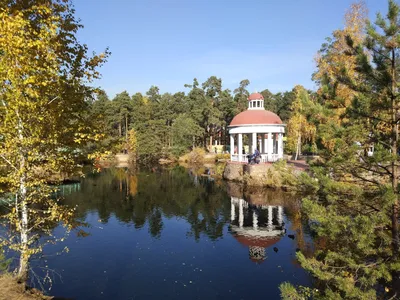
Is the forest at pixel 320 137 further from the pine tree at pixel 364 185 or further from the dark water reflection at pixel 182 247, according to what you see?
the dark water reflection at pixel 182 247

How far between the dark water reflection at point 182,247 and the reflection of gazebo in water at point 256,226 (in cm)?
6

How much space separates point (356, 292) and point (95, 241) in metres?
15.5

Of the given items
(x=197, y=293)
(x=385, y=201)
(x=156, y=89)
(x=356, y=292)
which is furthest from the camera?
(x=156, y=89)

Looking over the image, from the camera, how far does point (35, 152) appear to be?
304 inches

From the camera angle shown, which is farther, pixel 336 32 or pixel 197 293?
pixel 336 32

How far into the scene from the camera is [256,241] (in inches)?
727

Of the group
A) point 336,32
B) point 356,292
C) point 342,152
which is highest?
point 336,32

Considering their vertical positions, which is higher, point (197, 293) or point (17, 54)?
point (17, 54)

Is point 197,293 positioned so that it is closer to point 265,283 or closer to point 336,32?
point 265,283

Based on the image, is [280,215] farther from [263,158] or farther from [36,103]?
[36,103]

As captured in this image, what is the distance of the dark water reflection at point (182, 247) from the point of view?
12805mm

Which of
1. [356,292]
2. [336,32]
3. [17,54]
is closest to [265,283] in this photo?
[356,292]

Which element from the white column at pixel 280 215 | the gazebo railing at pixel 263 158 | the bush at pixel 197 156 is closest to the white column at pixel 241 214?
the white column at pixel 280 215

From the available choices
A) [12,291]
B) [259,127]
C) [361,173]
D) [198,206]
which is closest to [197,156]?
[259,127]
